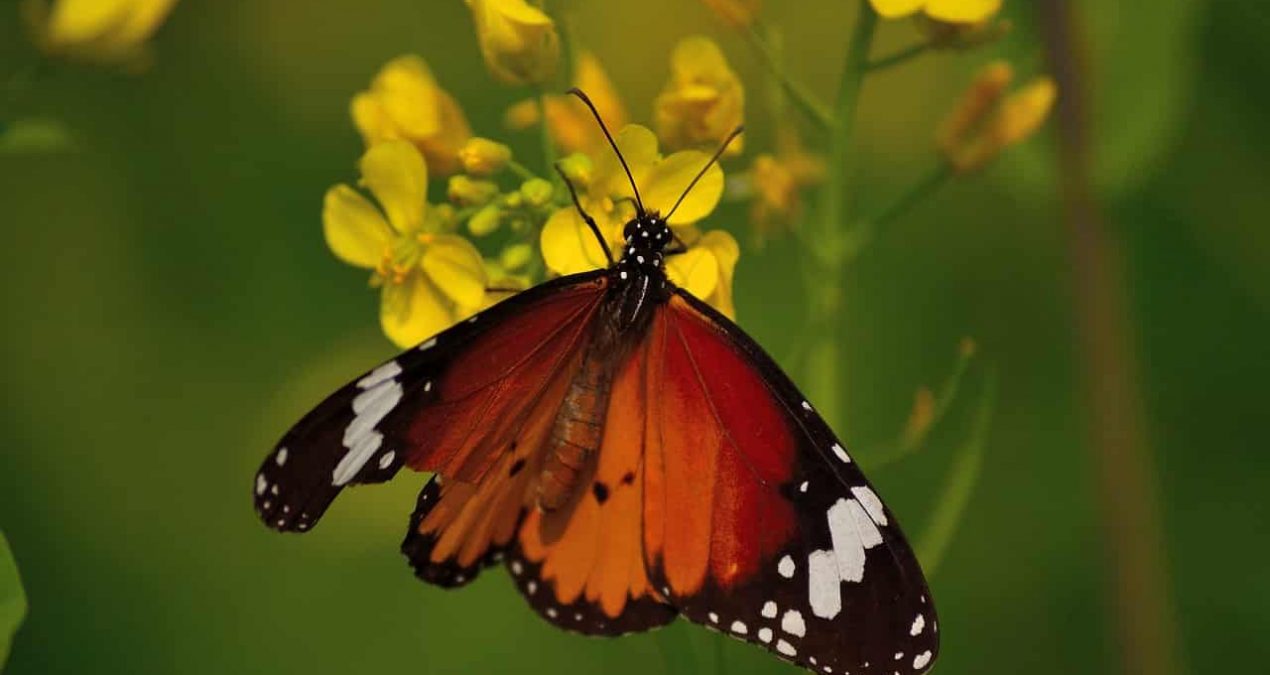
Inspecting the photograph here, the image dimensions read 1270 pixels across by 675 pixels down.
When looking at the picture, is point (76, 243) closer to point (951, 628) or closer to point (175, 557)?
point (175, 557)

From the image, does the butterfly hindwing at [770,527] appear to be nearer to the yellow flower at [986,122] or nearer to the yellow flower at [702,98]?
the yellow flower at [702,98]

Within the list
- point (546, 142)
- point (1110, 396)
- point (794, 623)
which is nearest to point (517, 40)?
point (546, 142)

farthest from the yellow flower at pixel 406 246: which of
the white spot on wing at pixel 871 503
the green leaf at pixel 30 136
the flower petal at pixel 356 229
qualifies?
the white spot on wing at pixel 871 503

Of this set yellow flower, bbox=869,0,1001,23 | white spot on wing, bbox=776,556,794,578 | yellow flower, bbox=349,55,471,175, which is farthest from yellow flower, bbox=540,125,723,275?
white spot on wing, bbox=776,556,794,578

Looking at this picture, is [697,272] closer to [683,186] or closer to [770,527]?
[683,186]

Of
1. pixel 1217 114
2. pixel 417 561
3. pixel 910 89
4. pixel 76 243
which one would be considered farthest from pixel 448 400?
pixel 910 89
